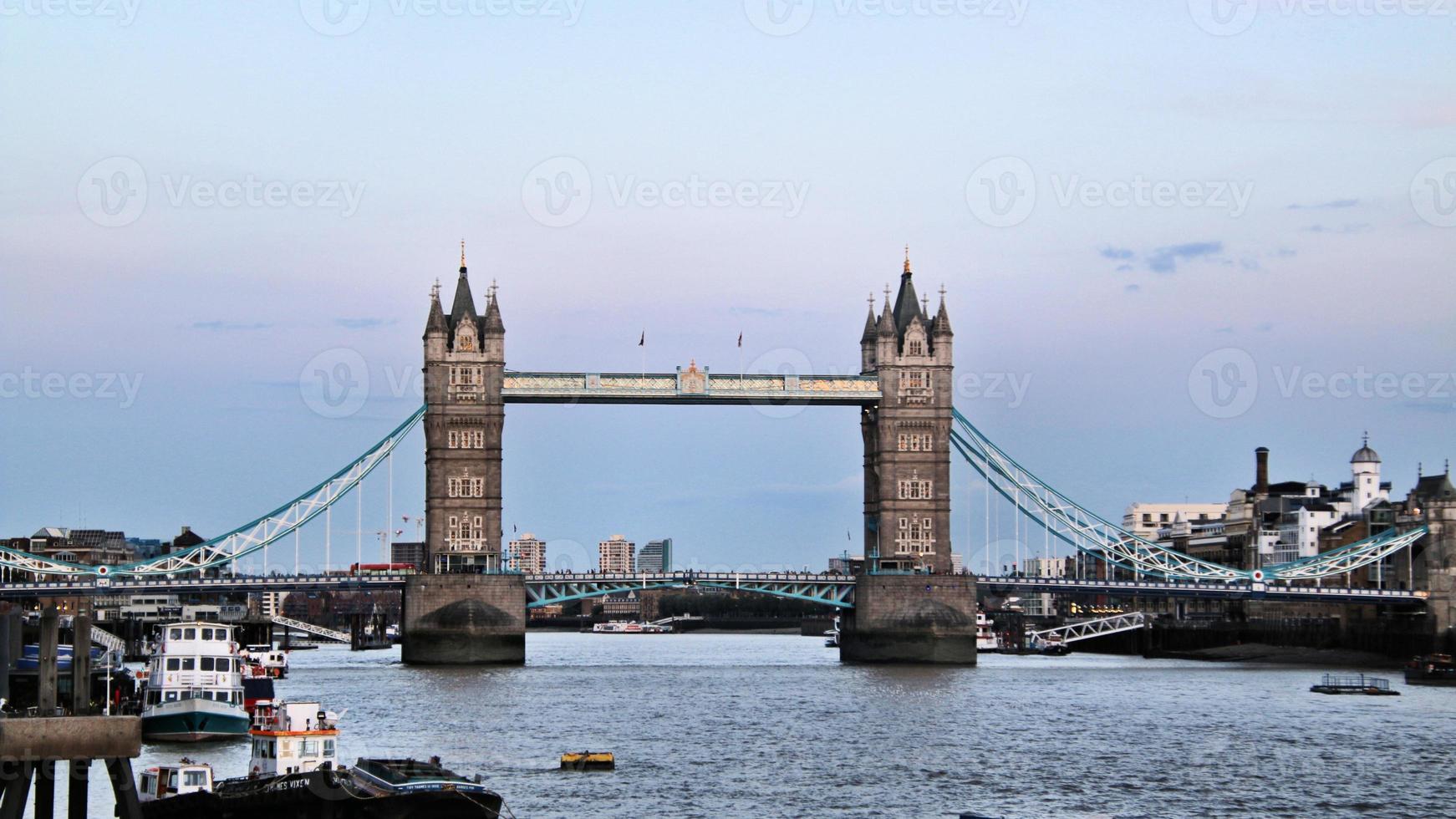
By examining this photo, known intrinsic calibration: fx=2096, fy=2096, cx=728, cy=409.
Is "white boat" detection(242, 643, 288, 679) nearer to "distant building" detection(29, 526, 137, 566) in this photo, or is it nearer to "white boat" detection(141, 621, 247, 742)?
"white boat" detection(141, 621, 247, 742)

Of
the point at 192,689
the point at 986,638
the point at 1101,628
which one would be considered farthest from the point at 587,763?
the point at 1101,628

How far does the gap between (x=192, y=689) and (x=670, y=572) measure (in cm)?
5961

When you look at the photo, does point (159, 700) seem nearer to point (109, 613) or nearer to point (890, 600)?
point (890, 600)

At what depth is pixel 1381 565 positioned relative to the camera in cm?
14025

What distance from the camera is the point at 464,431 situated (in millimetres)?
115562

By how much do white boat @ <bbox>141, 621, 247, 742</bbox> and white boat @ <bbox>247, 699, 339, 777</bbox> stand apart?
49.8 ft

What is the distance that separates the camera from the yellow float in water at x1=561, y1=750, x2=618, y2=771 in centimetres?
5669

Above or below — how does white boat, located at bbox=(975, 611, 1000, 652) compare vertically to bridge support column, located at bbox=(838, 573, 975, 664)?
below

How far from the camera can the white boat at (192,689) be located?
6094 cm

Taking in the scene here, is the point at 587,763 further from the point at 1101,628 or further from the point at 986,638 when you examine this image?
the point at 1101,628

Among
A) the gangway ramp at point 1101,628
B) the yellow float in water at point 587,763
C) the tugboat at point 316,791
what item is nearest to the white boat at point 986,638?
the gangway ramp at point 1101,628

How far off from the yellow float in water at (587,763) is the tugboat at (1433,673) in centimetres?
5879

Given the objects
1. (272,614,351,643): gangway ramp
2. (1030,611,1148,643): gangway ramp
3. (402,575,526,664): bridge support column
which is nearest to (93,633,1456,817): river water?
(402,575,526,664): bridge support column

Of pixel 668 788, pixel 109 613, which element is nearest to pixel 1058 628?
pixel 109 613
